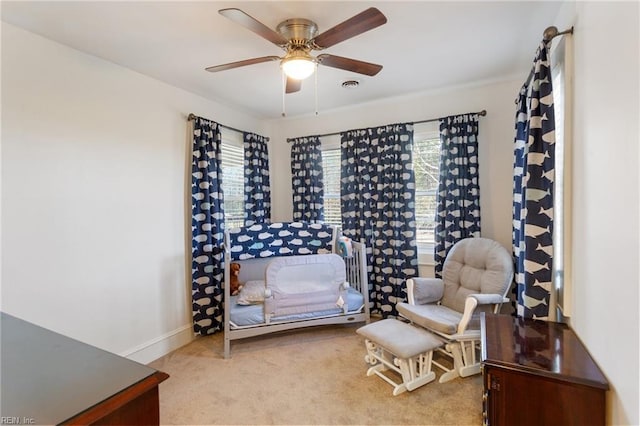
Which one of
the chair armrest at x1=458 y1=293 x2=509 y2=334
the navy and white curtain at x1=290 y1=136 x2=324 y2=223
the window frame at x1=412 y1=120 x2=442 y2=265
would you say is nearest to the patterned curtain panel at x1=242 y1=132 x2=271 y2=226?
the navy and white curtain at x1=290 y1=136 x2=324 y2=223

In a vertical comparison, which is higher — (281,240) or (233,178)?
(233,178)

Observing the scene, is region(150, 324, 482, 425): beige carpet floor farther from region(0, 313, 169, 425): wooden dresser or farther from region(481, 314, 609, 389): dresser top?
region(0, 313, 169, 425): wooden dresser

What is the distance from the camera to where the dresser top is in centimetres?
134

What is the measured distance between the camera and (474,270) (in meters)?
2.84

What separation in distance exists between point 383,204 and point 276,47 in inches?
75.4

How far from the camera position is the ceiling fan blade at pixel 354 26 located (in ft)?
5.01

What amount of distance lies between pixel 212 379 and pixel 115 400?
75.0 inches

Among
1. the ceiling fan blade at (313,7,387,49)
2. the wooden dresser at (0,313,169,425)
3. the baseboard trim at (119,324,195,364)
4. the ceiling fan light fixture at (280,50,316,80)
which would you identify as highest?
the ceiling fan blade at (313,7,387,49)

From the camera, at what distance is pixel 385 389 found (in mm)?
2350

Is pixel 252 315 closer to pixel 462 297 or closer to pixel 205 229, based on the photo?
pixel 205 229

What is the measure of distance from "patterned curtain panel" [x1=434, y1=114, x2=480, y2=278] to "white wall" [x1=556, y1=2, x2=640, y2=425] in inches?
57.0

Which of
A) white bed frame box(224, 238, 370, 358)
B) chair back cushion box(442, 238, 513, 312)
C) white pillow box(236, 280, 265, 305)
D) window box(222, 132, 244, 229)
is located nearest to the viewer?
chair back cushion box(442, 238, 513, 312)

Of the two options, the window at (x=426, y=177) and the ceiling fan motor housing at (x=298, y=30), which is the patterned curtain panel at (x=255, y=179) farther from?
the ceiling fan motor housing at (x=298, y=30)

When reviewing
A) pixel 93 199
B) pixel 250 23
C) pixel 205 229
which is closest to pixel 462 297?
pixel 205 229
